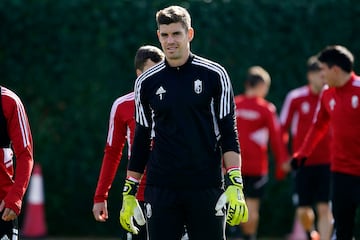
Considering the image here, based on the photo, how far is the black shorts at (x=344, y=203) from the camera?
10055 mm

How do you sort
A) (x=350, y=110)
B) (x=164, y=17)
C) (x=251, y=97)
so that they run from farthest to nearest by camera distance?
1. (x=251, y=97)
2. (x=350, y=110)
3. (x=164, y=17)

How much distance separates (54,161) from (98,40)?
186 cm

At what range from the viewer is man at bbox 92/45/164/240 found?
8461 mm

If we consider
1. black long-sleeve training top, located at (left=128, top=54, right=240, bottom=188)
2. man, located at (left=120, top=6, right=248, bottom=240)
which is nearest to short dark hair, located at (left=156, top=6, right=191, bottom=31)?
man, located at (left=120, top=6, right=248, bottom=240)

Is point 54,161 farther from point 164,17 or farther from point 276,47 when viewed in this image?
point 164,17

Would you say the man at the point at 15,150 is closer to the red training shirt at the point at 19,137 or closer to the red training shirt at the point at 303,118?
the red training shirt at the point at 19,137

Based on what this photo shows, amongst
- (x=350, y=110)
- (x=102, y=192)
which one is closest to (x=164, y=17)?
(x=102, y=192)

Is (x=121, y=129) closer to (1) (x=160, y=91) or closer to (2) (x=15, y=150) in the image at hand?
(2) (x=15, y=150)

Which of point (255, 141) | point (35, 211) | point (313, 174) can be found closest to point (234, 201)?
point (313, 174)

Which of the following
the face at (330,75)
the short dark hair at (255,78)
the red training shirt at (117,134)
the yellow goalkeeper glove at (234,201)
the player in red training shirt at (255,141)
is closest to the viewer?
the yellow goalkeeper glove at (234,201)

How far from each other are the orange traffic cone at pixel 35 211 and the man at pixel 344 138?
5071 millimetres

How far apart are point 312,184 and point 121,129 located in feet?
16.7

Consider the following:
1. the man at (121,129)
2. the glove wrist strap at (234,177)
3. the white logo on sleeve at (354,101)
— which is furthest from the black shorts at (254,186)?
the glove wrist strap at (234,177)

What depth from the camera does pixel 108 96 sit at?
14.7 m
